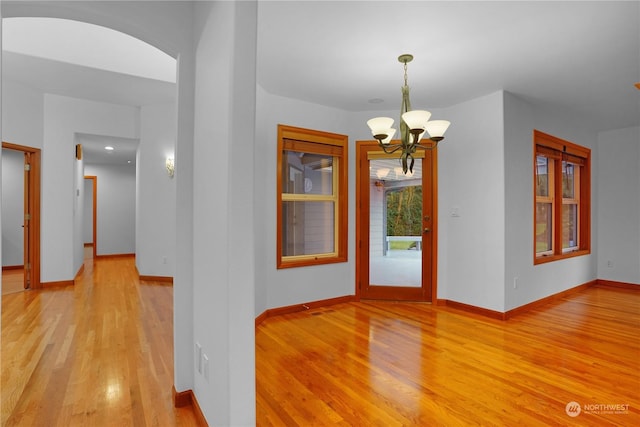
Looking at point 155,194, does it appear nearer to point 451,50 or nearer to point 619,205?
point 451,50

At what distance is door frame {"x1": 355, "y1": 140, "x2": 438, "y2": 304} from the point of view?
443 centimetres

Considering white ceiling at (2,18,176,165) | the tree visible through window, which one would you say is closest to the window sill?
the tree visible through window

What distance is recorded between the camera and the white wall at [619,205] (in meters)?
5.41

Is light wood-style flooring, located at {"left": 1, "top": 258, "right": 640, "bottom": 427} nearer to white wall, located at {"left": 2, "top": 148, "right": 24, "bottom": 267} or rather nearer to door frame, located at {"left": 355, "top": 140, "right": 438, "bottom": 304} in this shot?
door frame, located at {"left": 355, "top": 140, "right": 438, "bottom": 304}

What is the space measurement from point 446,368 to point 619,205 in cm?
506

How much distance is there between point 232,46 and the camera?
150 centimetres

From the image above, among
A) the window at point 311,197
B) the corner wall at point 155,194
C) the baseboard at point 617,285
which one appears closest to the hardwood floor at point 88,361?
the corner wall at point 155,194

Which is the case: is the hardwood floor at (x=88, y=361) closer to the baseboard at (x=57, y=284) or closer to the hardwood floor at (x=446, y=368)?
the baseboard at (x=57, y=284)

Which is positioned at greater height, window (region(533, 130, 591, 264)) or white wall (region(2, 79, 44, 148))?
white wall (region(2, 79, 44, 148))

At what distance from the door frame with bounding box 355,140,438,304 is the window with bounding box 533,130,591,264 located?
1232mm

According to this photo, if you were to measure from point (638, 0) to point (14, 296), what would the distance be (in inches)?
274

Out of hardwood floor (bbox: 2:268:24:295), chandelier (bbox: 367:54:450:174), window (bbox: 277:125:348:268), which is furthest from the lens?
hardwood floor (bbox: 2:268:24:295)

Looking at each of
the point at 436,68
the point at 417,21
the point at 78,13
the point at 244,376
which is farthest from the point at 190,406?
the point at 436,68

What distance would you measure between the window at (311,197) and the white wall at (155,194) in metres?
2.64
